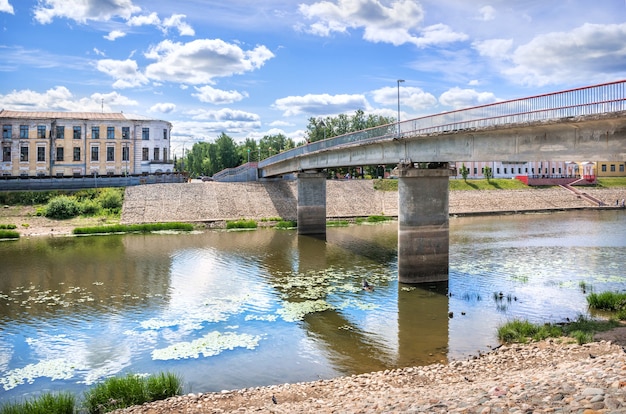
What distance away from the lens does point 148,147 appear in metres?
80.6

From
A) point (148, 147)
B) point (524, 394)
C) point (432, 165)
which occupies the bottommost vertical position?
point (524, 394)

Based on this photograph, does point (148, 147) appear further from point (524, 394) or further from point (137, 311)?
point (524, 394)

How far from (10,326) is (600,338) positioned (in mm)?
22599

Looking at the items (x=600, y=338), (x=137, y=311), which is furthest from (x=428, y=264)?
(x=137, y=311)

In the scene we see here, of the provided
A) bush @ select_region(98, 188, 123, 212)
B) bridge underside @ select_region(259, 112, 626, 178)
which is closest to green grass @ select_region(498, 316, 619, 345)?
bridge underside @ select_region(259, 112, 626, 178)

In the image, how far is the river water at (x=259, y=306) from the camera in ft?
55.1

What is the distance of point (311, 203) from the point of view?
181 ft

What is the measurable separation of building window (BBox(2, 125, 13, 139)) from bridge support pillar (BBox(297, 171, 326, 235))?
154 feet

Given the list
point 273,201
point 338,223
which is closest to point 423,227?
point 338,223

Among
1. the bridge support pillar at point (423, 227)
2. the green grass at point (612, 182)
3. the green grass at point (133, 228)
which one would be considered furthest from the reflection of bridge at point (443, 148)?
the green grass at point (612, 182)

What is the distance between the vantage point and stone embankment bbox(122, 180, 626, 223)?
202 ft

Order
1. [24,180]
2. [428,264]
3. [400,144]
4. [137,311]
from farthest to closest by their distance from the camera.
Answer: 1. [24,180]
2. [400,144]
3. [428,264]
4. [137,311]

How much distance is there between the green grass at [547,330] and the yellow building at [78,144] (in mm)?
70467

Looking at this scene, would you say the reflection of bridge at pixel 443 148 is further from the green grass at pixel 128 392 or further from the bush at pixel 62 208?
the bush at pixel 62 208
